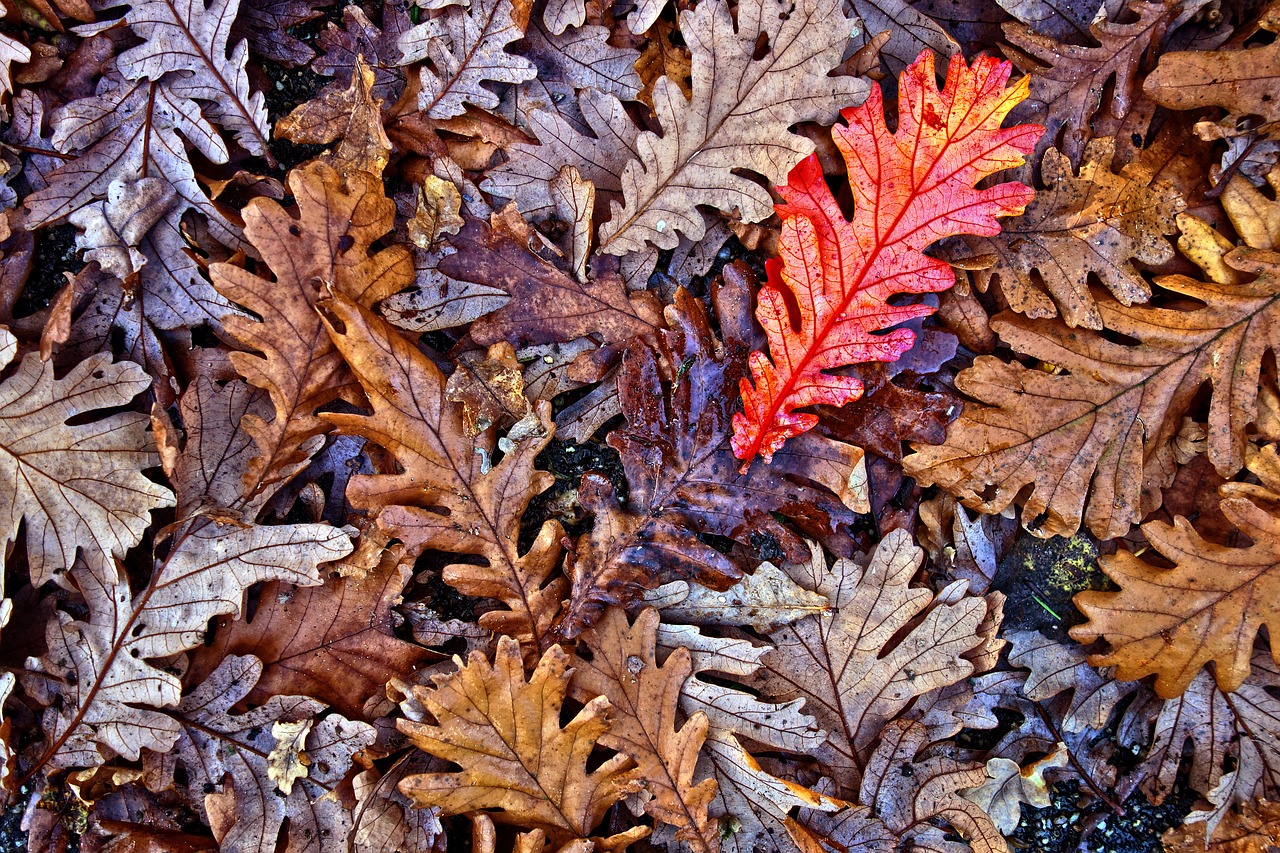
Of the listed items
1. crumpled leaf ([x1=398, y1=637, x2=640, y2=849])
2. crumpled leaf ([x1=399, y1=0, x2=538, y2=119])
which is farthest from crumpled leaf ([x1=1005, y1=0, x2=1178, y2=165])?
crumpled leaf ([x1=398, y1=637, x2=640, y2=849])

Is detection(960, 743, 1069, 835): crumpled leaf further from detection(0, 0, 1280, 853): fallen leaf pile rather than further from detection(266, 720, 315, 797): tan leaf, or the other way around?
detection(266, 720, 315, 797): tan leaf

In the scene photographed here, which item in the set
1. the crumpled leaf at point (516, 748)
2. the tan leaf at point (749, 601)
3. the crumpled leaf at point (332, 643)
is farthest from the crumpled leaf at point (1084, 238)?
the crumpled leaf at point (332, 643)

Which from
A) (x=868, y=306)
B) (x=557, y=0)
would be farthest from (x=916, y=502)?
(x=557, y=0)

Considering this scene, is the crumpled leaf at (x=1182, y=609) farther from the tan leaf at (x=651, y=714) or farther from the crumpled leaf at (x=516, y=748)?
the crumpled leaf at (x=516, y=748)

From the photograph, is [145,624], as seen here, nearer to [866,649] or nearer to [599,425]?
[599,425]

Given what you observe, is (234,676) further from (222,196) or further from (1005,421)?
(1005,421)

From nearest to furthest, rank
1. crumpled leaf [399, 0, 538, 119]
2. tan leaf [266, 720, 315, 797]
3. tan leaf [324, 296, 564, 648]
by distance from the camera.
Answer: tan leaf [324, 296, 564, 648], tan leaf [266, 720, 315, 797], crumpled leaf [399, 0, 538, 119]
